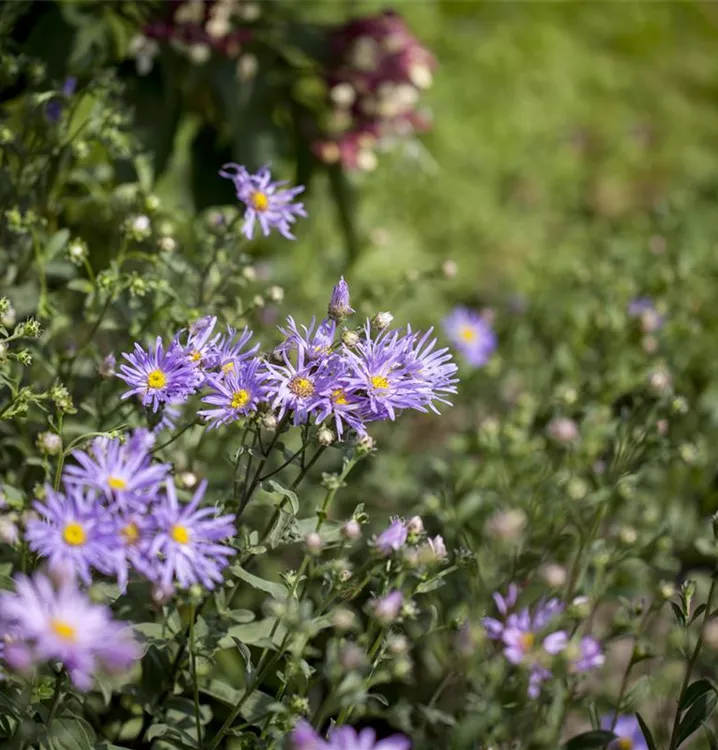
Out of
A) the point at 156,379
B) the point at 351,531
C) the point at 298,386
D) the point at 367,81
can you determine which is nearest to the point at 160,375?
the point at 156,379

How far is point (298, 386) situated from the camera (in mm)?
981

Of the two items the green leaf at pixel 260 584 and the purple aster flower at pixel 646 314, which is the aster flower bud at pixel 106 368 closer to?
the green leaf at pixel 260 584

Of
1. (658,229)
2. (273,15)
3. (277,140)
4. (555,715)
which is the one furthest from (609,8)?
(555,715)

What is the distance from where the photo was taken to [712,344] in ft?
7.13

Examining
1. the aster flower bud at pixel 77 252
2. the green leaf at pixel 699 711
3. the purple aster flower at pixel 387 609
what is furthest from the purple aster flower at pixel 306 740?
the aster flower bud at pixel 77 252

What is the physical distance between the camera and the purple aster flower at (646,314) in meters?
1.86

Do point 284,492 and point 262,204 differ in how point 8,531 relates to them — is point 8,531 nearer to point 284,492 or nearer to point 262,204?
point 284,492

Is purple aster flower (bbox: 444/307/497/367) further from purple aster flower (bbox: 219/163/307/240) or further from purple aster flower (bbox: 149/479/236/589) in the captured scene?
purple aster flower (bbox: 149/479/236/589)

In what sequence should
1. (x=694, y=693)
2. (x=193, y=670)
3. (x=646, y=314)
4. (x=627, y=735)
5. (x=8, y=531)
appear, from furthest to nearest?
(x=646, y=314) < (x=627, y=735) < (x=694, y=693) < (x=193, y=670) < (x=8, y=531)

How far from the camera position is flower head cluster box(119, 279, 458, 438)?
97 centimetres

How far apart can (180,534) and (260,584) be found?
0.57 feet

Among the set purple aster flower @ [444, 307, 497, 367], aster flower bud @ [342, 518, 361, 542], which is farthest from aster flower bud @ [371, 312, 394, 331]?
purple aster flower @ [444, 307, 497, 367]

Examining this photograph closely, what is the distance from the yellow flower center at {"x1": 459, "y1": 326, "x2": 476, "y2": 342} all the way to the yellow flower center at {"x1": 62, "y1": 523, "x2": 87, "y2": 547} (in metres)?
1.27

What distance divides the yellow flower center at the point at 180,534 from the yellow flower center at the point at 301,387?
0.19 meters
